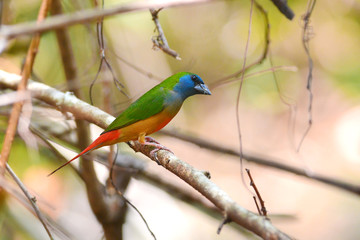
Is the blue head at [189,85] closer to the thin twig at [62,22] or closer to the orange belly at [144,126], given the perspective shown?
the orange belly at [144,126]

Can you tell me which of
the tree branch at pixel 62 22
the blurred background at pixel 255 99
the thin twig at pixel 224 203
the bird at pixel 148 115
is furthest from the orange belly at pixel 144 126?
the tree branch at pixel 62 22

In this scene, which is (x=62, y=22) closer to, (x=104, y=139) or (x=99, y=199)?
(x=104, y=139)

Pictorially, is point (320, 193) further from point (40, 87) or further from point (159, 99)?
point (40, 87)

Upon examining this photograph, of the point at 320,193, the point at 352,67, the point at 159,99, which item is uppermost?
the point at 352,67

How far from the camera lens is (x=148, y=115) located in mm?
3127

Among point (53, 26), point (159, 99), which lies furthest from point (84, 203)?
point (53, 26)

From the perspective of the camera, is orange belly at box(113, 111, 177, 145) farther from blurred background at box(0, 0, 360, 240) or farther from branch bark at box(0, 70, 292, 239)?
blurred background at box(0, 0, 360, 240)

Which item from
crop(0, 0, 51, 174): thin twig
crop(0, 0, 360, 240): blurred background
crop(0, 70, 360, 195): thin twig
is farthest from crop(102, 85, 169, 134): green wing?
crop(0, 0, 360, 240): blurred background

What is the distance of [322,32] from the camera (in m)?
6.44

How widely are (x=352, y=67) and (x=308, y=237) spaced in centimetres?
237

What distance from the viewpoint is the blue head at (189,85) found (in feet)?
11.1

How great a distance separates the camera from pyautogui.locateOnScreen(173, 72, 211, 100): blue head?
11.1ft

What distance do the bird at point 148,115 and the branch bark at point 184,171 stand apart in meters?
0.08

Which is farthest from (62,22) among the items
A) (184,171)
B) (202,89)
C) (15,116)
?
(202,89)
